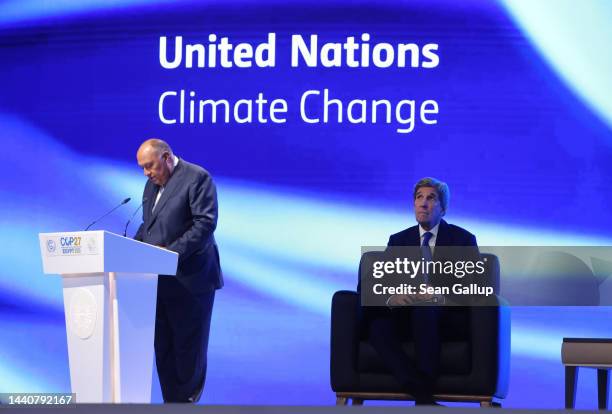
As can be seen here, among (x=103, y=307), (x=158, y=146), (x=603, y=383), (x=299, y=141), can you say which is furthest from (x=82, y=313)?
(x=603, y=383)

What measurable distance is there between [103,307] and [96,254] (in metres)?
0.20

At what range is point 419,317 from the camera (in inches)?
175

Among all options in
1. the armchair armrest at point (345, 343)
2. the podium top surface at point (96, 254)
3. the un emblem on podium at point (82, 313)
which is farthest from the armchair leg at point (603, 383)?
the un emblem on podium at point (82, 313)

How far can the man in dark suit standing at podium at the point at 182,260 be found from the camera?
4.71 metres

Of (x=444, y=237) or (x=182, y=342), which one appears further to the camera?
(x=444, y=237)

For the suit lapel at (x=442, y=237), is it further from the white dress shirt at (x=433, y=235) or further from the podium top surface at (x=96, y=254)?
the podium top surface at (x=96, y=254)

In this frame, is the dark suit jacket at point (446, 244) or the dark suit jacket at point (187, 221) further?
the dark suit jacket at point (446, 244)

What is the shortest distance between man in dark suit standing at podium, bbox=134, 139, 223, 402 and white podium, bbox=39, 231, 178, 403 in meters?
0.71

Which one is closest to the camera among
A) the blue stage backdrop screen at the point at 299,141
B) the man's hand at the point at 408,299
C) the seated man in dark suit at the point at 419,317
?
the seated man in dark suit at the point at 419,317

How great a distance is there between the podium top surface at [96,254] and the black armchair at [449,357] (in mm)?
941

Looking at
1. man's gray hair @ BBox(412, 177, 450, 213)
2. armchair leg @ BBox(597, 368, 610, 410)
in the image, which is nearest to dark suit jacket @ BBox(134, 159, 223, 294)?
man's gray hair @ BBox(412, 177, 450, 213)

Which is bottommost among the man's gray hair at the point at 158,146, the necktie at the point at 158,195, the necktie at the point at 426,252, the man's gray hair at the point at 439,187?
the necktie at the point at 426,252

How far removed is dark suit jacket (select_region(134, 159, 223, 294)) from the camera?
468 cm
